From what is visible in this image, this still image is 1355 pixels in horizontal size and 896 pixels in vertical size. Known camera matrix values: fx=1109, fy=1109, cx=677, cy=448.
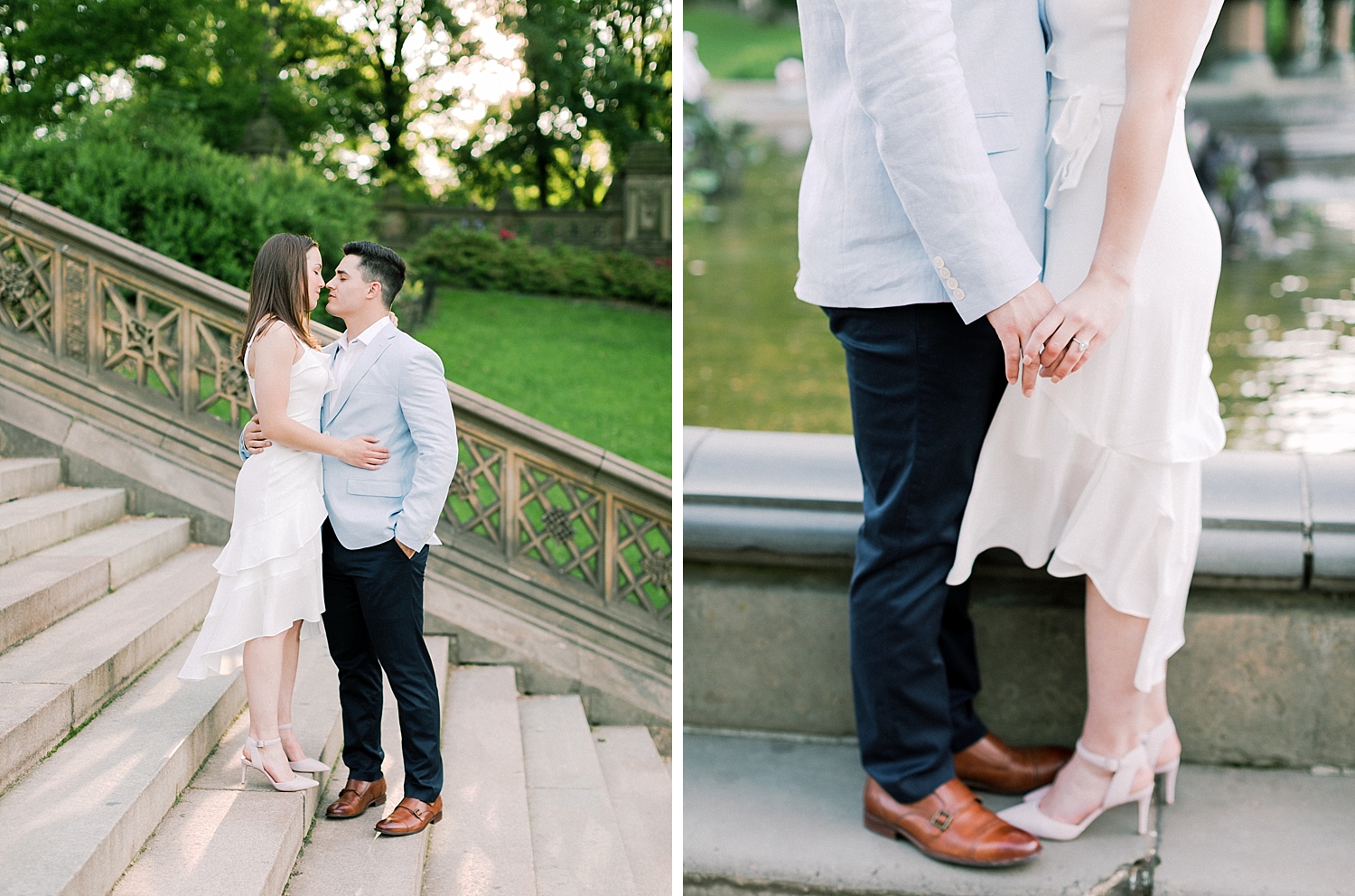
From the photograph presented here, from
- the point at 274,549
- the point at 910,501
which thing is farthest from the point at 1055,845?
the point at 274,549

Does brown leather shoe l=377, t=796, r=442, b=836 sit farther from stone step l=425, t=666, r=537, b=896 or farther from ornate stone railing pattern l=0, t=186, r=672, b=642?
ornate stone railing pattern l=0, t=186, r=672, b=642

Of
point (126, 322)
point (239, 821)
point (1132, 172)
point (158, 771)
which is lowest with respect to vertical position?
point (239, 821)

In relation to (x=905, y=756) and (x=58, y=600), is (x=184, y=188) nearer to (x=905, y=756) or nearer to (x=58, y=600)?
(x=58, y=600)

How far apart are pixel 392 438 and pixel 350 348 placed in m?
0.19

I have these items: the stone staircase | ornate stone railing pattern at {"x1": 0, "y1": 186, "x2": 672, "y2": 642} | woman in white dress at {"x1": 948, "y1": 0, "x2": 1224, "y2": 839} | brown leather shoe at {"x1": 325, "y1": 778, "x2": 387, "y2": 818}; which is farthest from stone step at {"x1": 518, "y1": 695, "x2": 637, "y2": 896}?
woman in white dress at {"x1": 948, "y1": 0, "x2": 1224, "y2": 839}

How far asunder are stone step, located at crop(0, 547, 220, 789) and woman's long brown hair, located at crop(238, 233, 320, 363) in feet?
2.06

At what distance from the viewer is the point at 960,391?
81.3 inches

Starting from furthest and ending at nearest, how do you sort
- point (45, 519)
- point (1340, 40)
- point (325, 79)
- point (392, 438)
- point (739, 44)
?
point (739, 44), point (1340, 40), point (325, 79), point (45, 519), point (392, 438)

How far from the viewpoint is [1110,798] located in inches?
90.7

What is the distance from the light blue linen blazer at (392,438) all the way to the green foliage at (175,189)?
0.98 m

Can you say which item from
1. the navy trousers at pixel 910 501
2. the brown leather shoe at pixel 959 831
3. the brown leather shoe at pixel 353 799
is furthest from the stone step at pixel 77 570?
the brown leather shoe at pixel 959 831

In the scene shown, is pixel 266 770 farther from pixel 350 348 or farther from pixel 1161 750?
pixel 1161 750

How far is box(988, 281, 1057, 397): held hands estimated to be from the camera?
6.10 ft

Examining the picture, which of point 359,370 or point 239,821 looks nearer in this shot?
point 359,370
